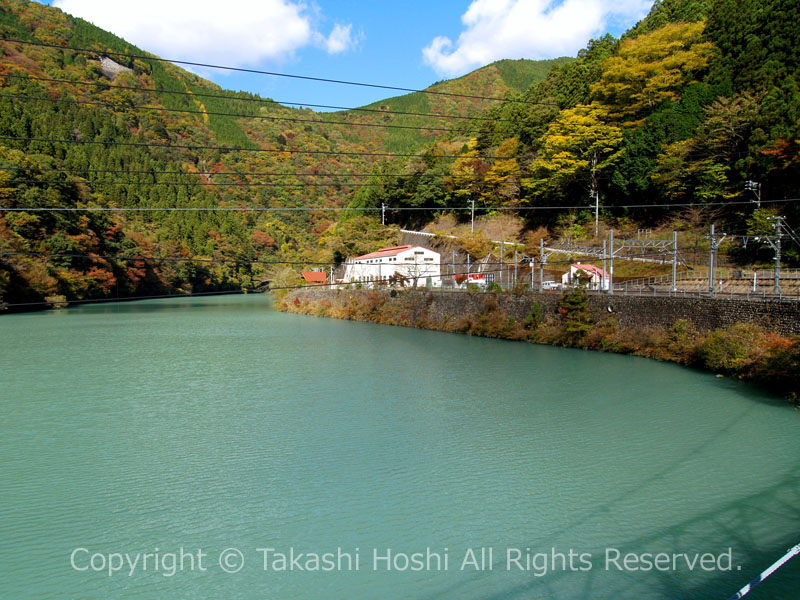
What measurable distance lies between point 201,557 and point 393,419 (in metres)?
7.21

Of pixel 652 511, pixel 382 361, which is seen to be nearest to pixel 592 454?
pixel 652 511

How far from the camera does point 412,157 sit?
61844mm

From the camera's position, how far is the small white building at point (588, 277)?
27.6 metres

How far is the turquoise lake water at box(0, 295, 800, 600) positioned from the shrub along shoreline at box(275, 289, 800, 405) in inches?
30.3

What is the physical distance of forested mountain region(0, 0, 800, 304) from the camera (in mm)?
29500

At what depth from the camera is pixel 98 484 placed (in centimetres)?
984

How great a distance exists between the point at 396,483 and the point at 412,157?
55.4 metres

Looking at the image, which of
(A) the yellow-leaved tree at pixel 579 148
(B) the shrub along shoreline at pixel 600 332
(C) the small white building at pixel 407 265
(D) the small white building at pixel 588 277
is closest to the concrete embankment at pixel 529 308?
(B) the shrub along shoreline at pixel 600 332

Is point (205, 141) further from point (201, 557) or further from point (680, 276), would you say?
point (201, 557)

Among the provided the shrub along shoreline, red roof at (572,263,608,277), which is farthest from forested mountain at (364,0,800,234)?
the shrub along shoreline

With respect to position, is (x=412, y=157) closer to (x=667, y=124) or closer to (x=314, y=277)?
(x=314, y=277)

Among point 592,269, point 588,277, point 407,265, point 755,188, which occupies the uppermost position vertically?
point 755,188

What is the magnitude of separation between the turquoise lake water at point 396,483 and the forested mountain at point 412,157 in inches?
171

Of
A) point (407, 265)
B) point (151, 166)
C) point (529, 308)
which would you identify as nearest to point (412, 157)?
point (407, 265)
